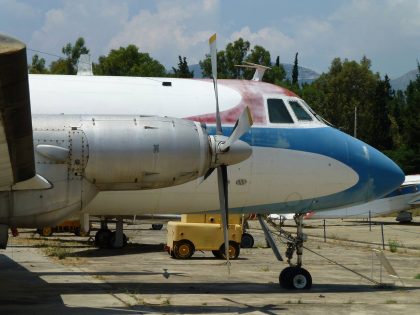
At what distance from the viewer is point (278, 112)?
49.4 feet

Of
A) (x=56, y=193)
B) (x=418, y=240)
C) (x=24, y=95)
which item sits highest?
(x=24, y=95)

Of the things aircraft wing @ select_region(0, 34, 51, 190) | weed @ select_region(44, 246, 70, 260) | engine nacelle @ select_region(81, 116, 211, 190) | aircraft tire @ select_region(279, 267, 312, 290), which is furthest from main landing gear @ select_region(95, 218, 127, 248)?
aircraft wing @ select_region(0, 34, 51, 190)

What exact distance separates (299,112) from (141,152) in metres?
5.11

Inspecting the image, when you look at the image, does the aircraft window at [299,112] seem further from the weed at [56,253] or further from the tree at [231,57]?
the tree at [231,57]

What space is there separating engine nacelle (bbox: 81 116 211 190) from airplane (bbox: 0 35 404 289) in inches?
0.6

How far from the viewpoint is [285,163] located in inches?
575

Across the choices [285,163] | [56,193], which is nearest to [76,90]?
[56,193]

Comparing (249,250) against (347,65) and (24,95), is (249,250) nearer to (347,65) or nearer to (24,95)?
(24,95)

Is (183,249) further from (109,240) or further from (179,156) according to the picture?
(179,156)

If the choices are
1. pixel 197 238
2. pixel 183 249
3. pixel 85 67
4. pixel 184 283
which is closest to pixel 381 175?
pixel 184 283

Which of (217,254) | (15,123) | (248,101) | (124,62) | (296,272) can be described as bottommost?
(217,254)

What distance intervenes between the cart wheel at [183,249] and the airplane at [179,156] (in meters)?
7.09

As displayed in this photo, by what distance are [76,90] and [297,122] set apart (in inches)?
181

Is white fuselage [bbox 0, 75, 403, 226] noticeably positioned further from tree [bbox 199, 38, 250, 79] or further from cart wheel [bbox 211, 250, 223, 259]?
tree [bbox 199, 38, 250, 79]
